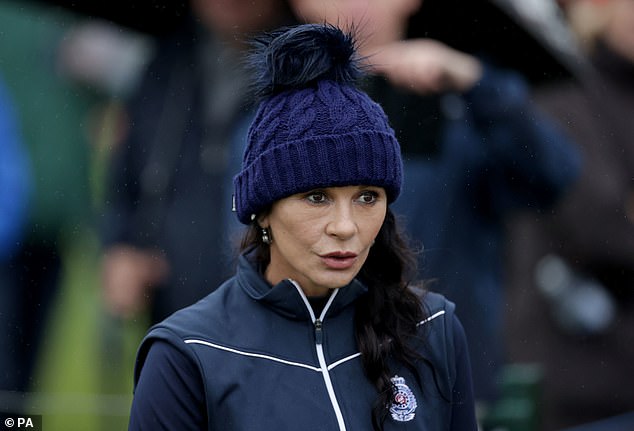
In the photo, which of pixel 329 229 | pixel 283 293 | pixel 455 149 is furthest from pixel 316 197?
pixel 455 149

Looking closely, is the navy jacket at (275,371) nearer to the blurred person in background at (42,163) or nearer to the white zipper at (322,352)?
the white zipper at (322,352)

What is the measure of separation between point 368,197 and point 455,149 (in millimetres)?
1039

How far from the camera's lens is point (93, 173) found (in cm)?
350

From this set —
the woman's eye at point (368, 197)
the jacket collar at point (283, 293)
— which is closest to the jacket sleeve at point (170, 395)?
the jacket collar at point (283, 293)

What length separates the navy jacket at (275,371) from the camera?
6.96ft

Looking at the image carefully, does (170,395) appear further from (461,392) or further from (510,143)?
(510,143)

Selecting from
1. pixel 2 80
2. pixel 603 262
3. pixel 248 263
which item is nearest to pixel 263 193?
pixel 248 263

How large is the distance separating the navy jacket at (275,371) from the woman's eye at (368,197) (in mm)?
173

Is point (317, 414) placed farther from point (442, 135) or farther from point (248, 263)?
point (442, 135)

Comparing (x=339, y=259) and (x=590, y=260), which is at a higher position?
(x=339, y=259)

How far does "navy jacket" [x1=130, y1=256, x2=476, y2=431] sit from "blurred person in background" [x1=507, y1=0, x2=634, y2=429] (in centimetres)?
144

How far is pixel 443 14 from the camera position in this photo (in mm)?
3486

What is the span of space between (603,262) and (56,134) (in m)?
1.74

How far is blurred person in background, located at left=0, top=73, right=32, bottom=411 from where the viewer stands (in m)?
3.33
